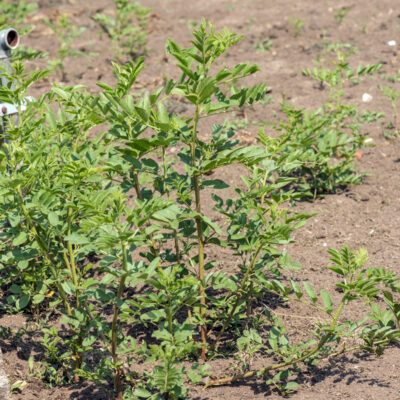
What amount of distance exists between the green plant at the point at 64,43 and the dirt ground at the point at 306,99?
14cm

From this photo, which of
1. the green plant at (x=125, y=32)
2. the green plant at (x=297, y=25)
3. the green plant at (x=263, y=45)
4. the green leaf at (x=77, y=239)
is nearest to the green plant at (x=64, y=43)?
the green plant at (x=125, y=32)

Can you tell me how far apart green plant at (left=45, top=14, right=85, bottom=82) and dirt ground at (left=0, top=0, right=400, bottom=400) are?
0.14 metres

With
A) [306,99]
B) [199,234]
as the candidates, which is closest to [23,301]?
[199,234]

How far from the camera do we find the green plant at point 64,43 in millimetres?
6652

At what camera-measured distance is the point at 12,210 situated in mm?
2604

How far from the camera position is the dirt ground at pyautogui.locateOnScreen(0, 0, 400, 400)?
2.78 meters

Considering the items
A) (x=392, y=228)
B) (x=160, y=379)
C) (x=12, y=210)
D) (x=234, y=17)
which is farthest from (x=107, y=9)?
(x=160, y=379)

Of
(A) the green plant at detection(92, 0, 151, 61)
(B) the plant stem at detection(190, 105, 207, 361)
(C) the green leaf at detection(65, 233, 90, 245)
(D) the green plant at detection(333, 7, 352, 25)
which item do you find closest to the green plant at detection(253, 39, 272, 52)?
(D) the green plant at detection(333, 7, 352, 25)

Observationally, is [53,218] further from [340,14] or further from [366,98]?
[340,14]

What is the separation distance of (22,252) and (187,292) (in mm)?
835

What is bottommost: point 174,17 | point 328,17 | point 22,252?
point 22,252

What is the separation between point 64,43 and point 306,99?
3.37 metres

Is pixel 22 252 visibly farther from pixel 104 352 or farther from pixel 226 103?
pixel 226 103

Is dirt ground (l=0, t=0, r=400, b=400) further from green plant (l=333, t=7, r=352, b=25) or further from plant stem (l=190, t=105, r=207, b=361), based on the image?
plant stem (l=190, t=105, r=207, b=361)
